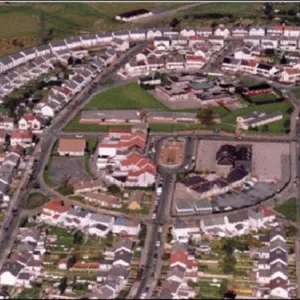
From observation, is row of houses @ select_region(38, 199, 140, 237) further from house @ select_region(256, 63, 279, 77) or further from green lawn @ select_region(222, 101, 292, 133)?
house @ select_region(256, 63, 279, 77)

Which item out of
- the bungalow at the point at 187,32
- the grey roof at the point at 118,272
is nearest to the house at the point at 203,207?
the grey roof at the point at 118,272

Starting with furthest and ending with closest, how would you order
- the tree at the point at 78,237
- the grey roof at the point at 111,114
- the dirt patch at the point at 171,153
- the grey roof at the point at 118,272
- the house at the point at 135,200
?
1. the grey roof at the point at 111,114
2. the dirt patch at the point at 171,153
3. the house at the point at 135,200
4. the tree at the point at 78,237
5. the grey roof at the point at 118,272

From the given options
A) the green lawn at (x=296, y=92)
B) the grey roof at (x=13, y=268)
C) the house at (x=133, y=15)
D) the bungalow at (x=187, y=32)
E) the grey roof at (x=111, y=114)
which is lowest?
the grey roof at (x=13, y=268)

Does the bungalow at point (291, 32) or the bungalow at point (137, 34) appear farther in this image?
the bungalow at point (137, 34)

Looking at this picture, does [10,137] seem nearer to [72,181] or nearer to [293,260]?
[72,181]

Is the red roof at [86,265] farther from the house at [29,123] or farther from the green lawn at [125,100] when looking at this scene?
the green lawn at [125,100]

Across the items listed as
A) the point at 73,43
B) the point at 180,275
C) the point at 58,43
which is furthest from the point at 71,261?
the point at 73,43

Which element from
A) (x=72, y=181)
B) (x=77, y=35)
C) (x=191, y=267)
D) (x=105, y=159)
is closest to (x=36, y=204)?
(x=72, y=181)
